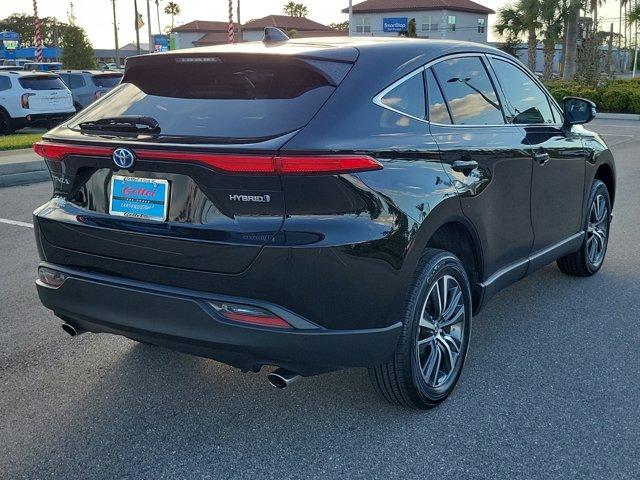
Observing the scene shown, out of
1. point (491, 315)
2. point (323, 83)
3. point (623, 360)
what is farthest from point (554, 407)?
point (323, 83)

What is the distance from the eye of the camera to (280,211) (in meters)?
2.97

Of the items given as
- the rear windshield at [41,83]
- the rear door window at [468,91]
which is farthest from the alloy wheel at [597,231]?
the rear windshield at [41,83]

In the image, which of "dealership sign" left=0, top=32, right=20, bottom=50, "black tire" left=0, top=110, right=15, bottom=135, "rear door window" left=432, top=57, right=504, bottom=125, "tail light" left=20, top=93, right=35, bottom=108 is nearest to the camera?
"rear door window" left=432, top=57, right=504, bottom=125

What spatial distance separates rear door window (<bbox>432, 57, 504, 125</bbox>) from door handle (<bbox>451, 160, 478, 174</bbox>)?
230 millimetres

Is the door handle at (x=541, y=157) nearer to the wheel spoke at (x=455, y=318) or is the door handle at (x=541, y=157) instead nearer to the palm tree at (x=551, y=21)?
the wheel spoke at (x=455, y=318)

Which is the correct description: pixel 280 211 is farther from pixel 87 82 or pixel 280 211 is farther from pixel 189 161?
pixel 87 82

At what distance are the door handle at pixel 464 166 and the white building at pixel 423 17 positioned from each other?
77943 millimetres

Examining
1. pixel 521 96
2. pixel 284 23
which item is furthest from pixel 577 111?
pixel 284 23

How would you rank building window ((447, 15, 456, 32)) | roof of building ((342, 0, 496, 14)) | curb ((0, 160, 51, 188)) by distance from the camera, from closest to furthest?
curb ((0, 160, 51, 188)), roof of building ((342, 0, 496, 14)), building window ((447, 15, 456, 32))

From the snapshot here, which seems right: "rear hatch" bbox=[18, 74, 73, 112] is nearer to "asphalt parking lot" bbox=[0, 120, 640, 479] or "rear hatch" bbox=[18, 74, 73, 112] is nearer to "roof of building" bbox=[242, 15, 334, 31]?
"asphalt parking lot" bbox=[0, 120, 640, 479]

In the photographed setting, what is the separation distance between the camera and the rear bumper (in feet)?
9.96

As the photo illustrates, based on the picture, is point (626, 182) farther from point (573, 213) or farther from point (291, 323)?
point (291, 323)

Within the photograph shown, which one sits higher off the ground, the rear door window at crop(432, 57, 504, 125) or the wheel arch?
the rear door window at crop(432, 57, 504, 125)

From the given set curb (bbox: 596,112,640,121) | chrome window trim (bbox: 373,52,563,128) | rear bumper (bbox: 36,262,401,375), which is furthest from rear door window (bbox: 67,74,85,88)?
rear bumper (bbox: 36,262,401,375)
